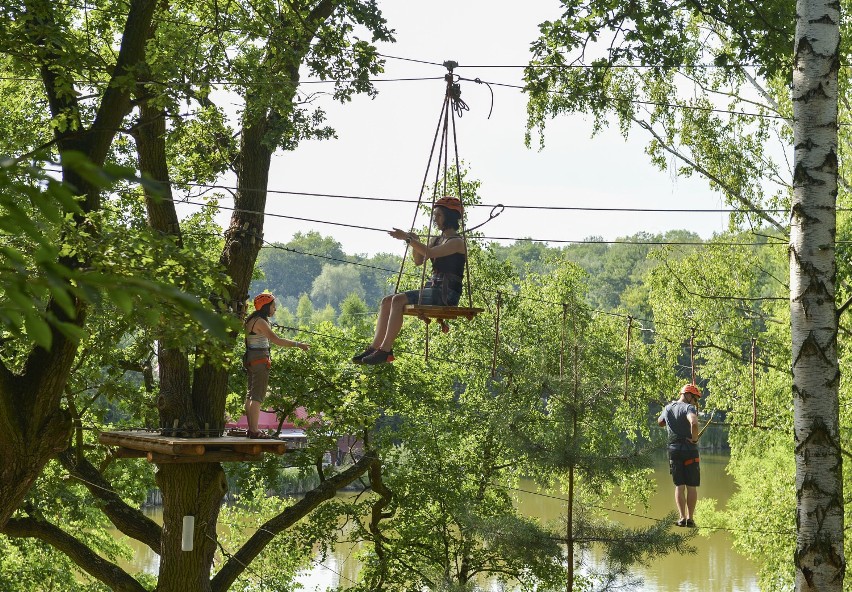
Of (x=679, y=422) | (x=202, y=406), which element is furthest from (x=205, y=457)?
(x=679, y=422)

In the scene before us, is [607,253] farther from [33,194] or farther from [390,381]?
[33,194]

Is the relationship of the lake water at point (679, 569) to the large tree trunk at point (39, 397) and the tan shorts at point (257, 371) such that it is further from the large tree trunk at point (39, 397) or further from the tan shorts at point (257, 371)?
the large tree trunk at point (39, 397)

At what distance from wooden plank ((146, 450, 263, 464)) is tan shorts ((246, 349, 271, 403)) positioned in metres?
0.49

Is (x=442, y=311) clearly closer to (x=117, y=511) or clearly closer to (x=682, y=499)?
(x=682, y=499)

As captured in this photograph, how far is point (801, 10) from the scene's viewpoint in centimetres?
502

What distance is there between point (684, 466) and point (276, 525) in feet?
16.1

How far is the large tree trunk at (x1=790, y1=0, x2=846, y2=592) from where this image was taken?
4.61 meters

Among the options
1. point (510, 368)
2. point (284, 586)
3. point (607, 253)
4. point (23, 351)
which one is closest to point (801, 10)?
point (23, 351)

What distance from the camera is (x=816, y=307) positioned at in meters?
4.74

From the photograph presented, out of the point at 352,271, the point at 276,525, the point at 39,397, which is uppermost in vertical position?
the point at 352,271

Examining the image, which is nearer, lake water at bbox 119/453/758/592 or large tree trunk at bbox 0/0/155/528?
large tree trunk at bbox 0/0/155/528

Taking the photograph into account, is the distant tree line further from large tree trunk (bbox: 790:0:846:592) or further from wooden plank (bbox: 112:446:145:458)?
large tree trunk (bbox: 790:0:846:592)

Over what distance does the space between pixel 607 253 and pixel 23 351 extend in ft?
312

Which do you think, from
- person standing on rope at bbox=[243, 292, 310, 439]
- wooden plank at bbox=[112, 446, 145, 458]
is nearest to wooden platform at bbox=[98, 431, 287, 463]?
wooden plank at bbox=[112, 446, 145, 458]
